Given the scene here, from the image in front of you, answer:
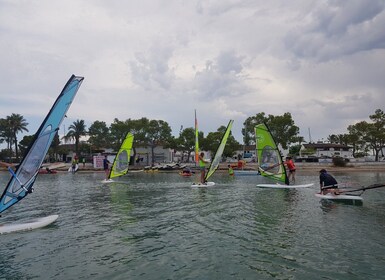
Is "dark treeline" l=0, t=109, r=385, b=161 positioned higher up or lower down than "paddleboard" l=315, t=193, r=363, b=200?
higher up

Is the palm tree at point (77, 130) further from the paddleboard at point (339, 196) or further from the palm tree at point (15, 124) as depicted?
the paddleboard at point (339, 196)

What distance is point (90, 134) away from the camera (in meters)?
107

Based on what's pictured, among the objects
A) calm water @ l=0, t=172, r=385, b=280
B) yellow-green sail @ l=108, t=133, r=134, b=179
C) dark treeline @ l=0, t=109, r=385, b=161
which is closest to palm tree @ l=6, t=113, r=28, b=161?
dark treeline @ l=0, t=109, r=385, b=161

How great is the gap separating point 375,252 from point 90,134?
104768mm

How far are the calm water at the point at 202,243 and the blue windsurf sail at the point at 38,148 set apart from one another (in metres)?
1.49

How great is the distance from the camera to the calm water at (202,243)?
24.7ft

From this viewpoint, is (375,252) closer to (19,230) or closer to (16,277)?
(16,277)

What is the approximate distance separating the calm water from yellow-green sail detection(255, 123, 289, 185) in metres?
9.32

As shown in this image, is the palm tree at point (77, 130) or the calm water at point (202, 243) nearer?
the calm water at point (202, 243)

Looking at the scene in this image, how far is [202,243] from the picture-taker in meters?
9.73

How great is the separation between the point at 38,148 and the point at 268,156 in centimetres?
1792

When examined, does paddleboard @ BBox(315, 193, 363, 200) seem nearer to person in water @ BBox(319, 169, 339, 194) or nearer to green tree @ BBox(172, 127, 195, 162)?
person in water @ BBox(319, 169, 339, 194)

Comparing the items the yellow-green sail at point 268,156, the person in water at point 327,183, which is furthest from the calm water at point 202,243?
the yellow-green sail at point 268,156

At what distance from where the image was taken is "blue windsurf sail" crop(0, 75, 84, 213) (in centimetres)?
1146
